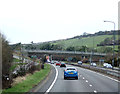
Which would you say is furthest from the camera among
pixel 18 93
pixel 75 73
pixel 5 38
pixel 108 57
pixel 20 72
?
pixel 108 57

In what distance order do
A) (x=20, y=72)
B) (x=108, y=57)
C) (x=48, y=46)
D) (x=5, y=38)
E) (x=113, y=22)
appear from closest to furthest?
(x=5, y=38) < (x=20, y=72) < (x=113, y=22) < (x=108, y=57) < (x=48, y=46)

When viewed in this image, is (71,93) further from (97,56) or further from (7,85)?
(97,56)

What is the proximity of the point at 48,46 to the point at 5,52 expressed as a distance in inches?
6385

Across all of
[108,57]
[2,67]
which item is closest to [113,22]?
[2,67]

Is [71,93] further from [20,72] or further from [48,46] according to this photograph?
[48,46]

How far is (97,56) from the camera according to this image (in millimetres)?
130625

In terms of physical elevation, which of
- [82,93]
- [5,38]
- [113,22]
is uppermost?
[113,22]

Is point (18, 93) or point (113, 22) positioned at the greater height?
point (113, 22)

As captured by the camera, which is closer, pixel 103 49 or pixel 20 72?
pixel 20 72

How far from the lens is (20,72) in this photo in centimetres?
3341

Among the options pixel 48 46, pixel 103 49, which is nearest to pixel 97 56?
pixel 103 49

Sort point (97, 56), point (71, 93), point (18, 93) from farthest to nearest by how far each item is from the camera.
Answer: point (97, 56)
point (71, 93)
point (18, 93)

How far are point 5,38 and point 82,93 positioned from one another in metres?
10.2

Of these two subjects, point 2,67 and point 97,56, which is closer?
point 2,67
